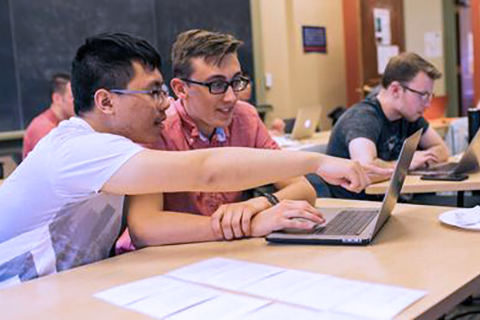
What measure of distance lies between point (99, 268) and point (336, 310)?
2.00 feet

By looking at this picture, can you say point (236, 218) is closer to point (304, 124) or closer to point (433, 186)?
point (433, 186)

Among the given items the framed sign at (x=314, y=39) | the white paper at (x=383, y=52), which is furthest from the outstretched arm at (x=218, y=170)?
the white paper at (x=383, y=52)

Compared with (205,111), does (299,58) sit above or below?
above

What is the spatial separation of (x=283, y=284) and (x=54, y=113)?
329 cm

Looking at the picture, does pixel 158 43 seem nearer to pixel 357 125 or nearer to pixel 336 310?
pixel 357 125

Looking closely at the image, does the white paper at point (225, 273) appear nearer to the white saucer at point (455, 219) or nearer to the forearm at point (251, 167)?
the forearm at point (251, 167)

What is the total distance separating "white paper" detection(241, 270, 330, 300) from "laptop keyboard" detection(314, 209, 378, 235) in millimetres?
286

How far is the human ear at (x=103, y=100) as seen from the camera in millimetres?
1474

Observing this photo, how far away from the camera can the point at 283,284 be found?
42.4 inches

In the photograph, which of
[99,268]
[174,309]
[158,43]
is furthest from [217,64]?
[158,43]

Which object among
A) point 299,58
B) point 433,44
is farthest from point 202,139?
point 433,44

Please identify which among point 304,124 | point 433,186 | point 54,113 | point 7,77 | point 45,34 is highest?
point 45,34

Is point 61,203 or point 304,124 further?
point 304,124

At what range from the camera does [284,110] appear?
20.7ft
